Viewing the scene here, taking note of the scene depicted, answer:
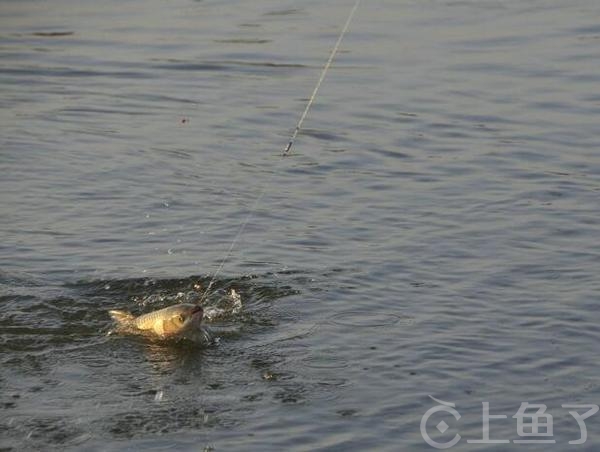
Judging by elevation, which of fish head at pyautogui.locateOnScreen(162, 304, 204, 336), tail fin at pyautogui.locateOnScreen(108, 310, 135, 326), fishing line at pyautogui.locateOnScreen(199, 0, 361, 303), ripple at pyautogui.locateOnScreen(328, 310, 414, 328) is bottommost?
fishing line at pyautogui.locateOnScreen(199, 0, 361, 303)

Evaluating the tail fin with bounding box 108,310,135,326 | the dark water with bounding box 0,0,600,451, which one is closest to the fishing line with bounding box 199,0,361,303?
the dark water with bounding box 0,0,600,451

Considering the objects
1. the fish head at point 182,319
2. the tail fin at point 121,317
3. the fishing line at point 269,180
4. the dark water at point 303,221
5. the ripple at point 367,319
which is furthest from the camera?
the fishing line at point 269,180

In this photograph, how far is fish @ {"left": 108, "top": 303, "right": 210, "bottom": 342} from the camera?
846 centimetres

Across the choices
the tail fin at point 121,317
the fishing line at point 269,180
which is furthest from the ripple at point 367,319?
the tail fin at point 121,317

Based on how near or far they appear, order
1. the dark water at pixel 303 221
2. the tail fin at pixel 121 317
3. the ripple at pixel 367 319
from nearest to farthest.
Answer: the dark water at pixel 303 221, the tail fin at pixel 121 317, the ripple at pixel 367 319

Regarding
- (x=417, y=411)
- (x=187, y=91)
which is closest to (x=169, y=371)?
(x=417, y=411)

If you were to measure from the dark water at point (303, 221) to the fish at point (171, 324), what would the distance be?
0.33 feet

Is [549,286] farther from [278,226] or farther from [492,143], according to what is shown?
[492,143]

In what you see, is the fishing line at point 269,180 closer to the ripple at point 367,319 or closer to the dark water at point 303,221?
the dark water at point 303,221

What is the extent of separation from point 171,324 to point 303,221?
276 cm

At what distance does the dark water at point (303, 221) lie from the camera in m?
7.78

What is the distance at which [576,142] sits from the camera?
13.0m

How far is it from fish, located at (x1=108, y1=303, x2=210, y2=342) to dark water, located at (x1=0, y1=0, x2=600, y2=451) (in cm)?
10

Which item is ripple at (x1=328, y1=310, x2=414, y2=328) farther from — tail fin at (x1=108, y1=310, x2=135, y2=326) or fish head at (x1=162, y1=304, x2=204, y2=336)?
tail fin at (x1=108, y1=310, x2=135, y2=326)
